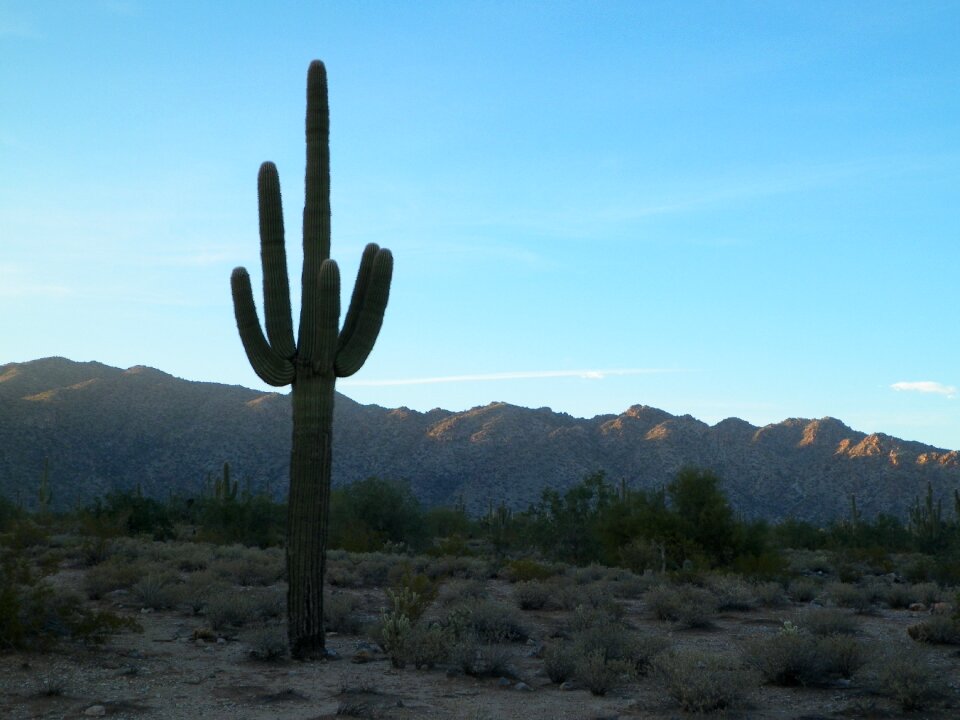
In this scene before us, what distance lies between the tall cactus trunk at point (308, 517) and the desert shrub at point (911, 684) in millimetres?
5829

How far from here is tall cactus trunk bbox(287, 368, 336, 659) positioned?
10344 mm

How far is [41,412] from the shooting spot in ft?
209

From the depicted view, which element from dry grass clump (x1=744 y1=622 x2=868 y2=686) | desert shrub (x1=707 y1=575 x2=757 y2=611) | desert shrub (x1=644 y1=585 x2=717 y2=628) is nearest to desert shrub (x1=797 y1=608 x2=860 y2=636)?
desert shrub (x1=644 y1=585 x2=717 y2=628)

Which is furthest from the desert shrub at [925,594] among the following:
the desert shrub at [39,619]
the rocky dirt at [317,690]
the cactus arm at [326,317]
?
the desert shrub at [39,619]

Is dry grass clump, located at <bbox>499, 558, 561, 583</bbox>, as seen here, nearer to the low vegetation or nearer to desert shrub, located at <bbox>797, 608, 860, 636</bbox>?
the low vegetation

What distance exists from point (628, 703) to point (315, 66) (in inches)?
328

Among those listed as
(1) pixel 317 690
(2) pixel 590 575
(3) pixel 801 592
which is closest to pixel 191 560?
(2) pixel 590 575

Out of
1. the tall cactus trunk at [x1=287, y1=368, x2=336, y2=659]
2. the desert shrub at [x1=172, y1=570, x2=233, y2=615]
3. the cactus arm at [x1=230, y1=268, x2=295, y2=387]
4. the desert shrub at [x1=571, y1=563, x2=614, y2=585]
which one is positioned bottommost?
the desert shrub at [x1=571, y1=563, x2=614, y2=585]

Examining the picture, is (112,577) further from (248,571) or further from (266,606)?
(266,606)

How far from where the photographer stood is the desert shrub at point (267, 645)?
1038cm

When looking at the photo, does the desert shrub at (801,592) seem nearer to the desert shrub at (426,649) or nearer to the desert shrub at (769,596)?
the desert shrub at (769,596)

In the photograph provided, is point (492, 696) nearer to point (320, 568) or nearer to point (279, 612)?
point (320, 568)

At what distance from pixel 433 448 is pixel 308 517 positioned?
61380mm

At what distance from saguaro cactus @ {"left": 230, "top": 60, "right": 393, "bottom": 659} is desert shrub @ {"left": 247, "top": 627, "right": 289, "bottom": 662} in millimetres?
145
